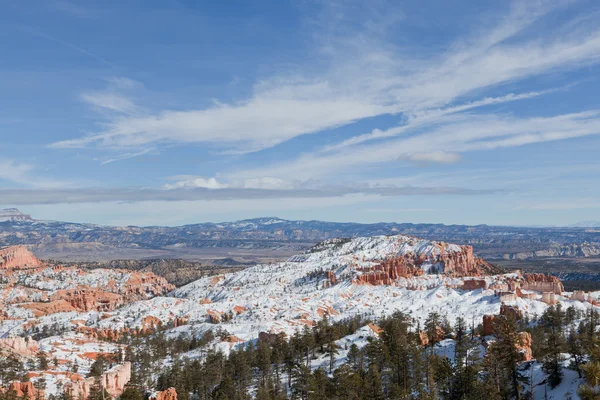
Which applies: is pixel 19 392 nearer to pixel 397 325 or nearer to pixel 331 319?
pixel 397 325

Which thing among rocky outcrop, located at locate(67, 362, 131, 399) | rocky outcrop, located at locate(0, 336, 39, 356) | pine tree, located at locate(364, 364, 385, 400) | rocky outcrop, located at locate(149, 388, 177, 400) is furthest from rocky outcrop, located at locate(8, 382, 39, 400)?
pine tree, located at locate(364, 364, 385, 400)

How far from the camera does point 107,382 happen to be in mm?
87250

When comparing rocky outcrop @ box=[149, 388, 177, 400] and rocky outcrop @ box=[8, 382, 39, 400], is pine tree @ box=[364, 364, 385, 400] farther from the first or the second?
rocky outcrop @ box=[8, 382, 39, 400]

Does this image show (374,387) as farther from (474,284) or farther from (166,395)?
(474,284)

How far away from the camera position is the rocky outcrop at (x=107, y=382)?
80.9 m

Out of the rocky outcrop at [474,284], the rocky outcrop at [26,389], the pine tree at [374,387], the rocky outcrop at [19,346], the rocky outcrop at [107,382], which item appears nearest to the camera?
the pine tree at [374,387]

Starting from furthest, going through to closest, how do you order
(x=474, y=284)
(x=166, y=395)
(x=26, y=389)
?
(x=474, y=284)
(x=26, y=389)
(x=166, y=395)

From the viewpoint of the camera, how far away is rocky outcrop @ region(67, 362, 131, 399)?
80925 millimetres

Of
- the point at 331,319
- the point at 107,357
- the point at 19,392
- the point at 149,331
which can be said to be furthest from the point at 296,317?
the point at 19,392

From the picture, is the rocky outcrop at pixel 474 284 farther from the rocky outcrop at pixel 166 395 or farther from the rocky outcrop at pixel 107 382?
the rocky outcrop at pixel 166 395

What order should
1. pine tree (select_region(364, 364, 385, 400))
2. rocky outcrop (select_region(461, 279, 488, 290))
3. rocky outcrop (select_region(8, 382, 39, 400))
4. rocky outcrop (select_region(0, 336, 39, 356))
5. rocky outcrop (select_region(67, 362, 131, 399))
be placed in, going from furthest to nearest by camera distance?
rocky outcrop (select_region(461, 279, 488, 290))
rocky outcrop (select_region(0, 336, 39, 356))
rocky outcrop (select_region(67, 362, 131, 399))
rocky outcrop (select_region(8, 382, 39, 400))
pine tree (select_region(364, 364, 385, 400))

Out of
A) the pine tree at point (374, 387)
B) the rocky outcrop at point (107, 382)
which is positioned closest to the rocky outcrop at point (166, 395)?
the rocky outcrop at point (107, 382)

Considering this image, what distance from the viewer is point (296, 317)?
154125 millimetres

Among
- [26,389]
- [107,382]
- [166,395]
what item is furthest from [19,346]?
[166,395]
